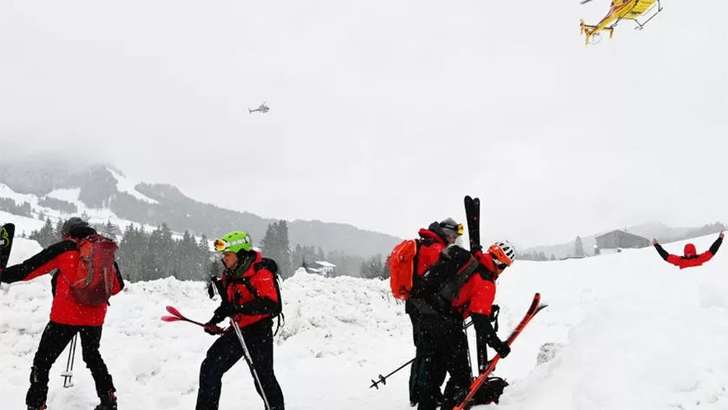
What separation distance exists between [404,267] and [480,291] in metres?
0.99

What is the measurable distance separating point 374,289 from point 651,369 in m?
12.1

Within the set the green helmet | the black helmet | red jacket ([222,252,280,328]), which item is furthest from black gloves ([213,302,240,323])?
the black helmet

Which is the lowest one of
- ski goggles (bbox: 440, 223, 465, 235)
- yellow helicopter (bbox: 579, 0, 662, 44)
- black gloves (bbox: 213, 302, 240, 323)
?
black gloves (bbox: 213, 302, 240, 323)

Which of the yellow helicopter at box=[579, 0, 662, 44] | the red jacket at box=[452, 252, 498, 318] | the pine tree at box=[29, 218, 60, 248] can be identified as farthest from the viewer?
the pine tree at box=[29, 218, 60, 248]

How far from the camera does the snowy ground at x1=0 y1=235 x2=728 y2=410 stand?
15.3 ft

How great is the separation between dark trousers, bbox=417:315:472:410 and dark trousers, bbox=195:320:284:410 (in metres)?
1.67

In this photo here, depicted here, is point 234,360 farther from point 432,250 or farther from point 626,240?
point 626,240

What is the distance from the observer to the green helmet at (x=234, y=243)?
5.61 meters

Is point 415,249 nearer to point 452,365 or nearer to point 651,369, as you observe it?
Result: point 452,365

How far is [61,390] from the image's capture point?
664 centimetres

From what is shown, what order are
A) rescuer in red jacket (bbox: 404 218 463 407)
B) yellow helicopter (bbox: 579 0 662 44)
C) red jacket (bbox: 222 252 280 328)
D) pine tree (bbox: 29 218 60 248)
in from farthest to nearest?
pine tree (bbox: 29 218 60 248)
yellow helicopter (bbox: 579 0 662 44)
rescuer in red jacket (bbox: 404 218 463 407)
red jacket (bbox: 222 252 280 328)

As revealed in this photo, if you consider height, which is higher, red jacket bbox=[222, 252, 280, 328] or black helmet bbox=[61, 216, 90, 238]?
black helmet bbox=[61, 216, 90, 238]

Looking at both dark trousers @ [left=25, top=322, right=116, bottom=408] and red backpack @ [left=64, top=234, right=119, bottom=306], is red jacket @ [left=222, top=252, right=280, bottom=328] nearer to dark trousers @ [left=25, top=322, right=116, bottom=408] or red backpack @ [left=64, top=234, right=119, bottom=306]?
red backpack @ [left=64, top=234, right=119, bottom=306]

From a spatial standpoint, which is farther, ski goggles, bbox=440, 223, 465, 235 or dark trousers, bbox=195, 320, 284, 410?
ski goggles, bbox=440, 223, 465, 235
